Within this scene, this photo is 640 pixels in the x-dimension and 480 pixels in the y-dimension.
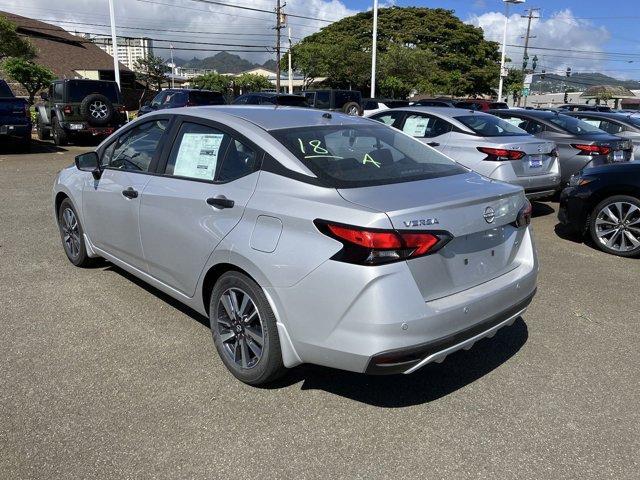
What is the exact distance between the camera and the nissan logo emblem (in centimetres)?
291

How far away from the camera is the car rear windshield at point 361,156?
9.91 ft

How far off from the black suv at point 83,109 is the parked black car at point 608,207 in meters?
13.4

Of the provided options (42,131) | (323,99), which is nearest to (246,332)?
(42,131)

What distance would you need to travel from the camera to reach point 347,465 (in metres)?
2.55

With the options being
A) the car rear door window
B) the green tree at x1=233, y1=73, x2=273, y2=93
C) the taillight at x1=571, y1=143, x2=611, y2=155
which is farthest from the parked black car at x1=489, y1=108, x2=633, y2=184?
the green tree at x1=233, y1=73, x2=273, y2=93

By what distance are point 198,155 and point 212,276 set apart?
812mm

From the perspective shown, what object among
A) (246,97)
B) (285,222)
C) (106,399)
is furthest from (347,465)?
(246,97)

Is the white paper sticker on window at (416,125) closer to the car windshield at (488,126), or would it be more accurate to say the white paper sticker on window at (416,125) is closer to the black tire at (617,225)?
the car windshield at (488,126)

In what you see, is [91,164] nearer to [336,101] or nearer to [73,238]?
[73,238]

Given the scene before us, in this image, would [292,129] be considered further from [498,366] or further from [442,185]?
[498,366]

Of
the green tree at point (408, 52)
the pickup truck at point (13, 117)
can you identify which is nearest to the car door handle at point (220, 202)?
the pickup truck at point (13, 117)

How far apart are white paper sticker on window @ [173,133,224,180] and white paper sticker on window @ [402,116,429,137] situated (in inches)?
212

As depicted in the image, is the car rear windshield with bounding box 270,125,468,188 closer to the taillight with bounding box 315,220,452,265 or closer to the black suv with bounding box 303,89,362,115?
the taillight with bounding box 315,220,452,265

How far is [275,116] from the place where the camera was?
361 centimetres
